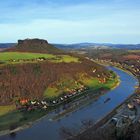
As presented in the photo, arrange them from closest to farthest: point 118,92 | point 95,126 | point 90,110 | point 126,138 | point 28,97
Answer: point 126,138 → point 95,126 → point 90,110 → point 28,97 → point 118,92

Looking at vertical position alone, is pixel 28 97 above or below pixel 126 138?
below

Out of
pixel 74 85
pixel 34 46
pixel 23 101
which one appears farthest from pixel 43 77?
pixel 34 46

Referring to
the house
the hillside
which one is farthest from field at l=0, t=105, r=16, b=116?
the house

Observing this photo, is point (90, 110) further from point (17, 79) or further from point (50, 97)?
point (17, 79)

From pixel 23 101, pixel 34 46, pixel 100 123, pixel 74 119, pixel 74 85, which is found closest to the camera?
pixel 100 123

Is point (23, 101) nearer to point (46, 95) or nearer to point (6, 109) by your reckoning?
point (6, 109)

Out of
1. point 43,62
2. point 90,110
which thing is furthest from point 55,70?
point 90,110

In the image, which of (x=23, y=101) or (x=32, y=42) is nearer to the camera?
(x=23, y=101)

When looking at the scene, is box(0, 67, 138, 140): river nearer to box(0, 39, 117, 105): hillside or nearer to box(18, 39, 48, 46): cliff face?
box(0, 39, 117, 105): hillside
